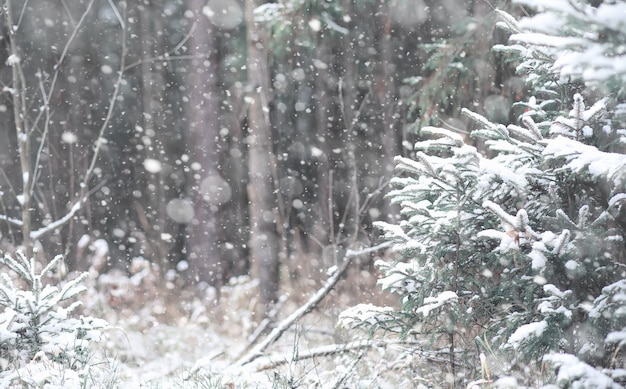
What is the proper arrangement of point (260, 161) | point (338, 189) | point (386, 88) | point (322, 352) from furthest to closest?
point (338, 189)
point (386, 88)
point (260, 161)
point (322, 352)

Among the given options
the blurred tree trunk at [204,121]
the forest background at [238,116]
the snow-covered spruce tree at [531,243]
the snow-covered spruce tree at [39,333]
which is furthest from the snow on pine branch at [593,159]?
the blurred tree trunk at [204,121]

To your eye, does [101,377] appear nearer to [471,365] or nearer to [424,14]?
[471,365]

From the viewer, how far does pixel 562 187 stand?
9.16ft

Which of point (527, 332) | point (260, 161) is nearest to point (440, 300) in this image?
point (527, 332)

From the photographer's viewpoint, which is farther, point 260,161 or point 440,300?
point 260,161

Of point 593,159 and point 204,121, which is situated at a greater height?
point 593,159

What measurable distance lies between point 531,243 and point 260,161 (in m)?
6.67

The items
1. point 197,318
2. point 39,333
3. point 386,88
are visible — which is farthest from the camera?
point 386,88

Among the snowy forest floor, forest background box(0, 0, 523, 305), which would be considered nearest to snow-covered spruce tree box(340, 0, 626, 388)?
the snowy forest floor

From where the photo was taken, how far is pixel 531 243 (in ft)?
8.59

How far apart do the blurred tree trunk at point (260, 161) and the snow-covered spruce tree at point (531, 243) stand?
18.4ft

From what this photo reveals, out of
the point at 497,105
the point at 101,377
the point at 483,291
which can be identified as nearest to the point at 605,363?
the point at 483,291

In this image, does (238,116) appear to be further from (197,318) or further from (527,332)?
(527,332)

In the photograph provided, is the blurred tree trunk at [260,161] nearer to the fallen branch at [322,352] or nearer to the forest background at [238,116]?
the forest background at [238,116]
